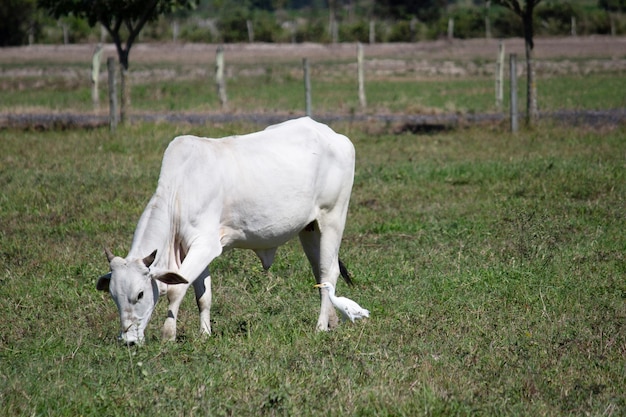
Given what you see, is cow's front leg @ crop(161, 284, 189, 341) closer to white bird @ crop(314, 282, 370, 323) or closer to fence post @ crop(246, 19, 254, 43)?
white bird @ crop(314, 282, 370, 323)

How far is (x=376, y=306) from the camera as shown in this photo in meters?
7.89

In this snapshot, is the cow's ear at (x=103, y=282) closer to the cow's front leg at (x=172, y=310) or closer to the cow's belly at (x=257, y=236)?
the cow's front leg at (x=172, y=310)

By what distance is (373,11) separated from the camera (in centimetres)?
7112

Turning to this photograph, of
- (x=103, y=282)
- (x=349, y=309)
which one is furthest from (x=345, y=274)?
(x=103, y=282)

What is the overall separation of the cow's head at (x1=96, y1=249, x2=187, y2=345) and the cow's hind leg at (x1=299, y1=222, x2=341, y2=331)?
5.42 feet

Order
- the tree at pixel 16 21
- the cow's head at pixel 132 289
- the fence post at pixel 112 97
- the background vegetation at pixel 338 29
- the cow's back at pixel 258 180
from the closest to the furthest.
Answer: the cow's head at pixel 132 289
the cow's back at pixel 258 180
the fence post at pixel 112 97
the tree at pixel 16 21
the background vegetation at pixel 338 29

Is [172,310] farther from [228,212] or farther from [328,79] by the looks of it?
[328,79]

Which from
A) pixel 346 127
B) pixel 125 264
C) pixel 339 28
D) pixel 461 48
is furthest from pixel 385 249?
pixel 339 28

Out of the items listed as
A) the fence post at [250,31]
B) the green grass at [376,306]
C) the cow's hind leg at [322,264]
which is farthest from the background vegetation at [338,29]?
the cow's hind leg at [322,264]

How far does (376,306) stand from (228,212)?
1540 millimetres

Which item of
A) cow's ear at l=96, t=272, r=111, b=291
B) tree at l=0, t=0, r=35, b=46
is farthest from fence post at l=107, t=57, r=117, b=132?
tree at l=0, t=0, r=35, b=46

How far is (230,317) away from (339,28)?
51.5m

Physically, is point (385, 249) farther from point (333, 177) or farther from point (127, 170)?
point (127, 170)

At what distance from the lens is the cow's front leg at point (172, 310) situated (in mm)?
6812
